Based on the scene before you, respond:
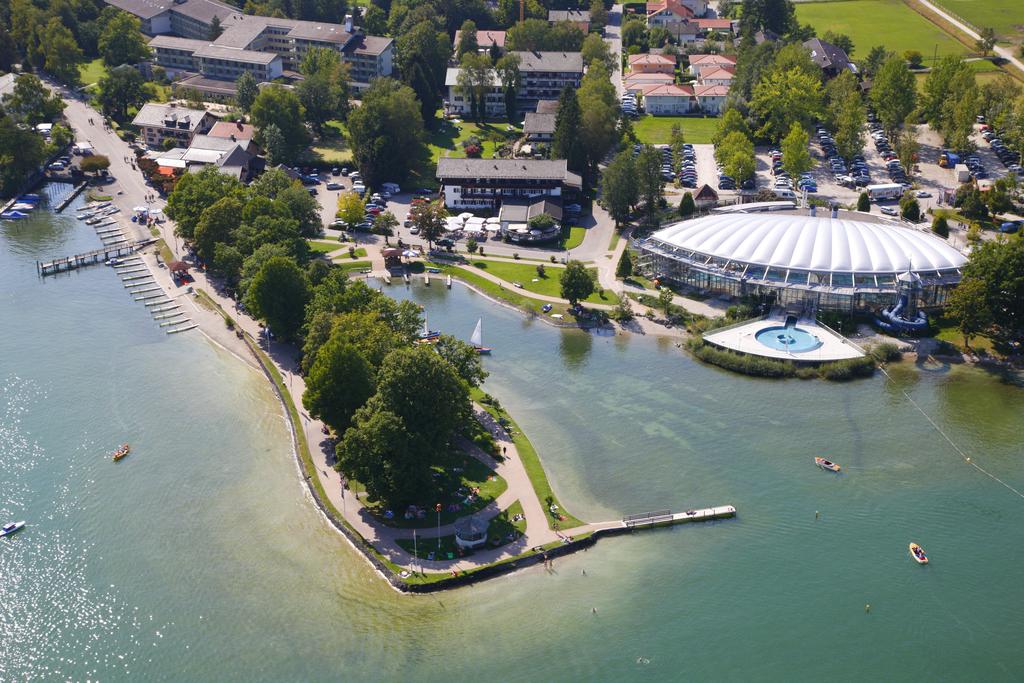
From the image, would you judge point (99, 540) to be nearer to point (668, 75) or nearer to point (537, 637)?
point (537, 637)

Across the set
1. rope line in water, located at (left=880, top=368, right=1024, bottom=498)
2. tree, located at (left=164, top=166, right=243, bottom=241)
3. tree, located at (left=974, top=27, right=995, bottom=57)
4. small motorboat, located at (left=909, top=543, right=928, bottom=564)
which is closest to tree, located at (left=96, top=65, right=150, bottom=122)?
tree, located at (left=164, top=166, right=243, bottom=241)

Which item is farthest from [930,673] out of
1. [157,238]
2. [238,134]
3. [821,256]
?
[238,134]

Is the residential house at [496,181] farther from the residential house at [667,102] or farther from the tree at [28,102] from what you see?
the tree at [28,102]

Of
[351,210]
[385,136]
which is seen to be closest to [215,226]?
[351,210]

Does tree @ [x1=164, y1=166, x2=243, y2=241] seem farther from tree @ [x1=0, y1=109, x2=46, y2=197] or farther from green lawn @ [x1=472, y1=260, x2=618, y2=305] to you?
green lawn @ [x1=472, y1=260, x2=618, y2=305]

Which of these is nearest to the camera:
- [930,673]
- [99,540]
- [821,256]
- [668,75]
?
[930,673]

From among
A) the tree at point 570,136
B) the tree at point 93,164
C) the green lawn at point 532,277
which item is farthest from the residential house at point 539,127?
the tree at point 93,164

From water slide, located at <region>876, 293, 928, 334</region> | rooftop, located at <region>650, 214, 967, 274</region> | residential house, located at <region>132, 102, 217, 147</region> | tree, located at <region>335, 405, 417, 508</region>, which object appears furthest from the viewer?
residential house, located at <region>132, 102, 217, 147</region>
